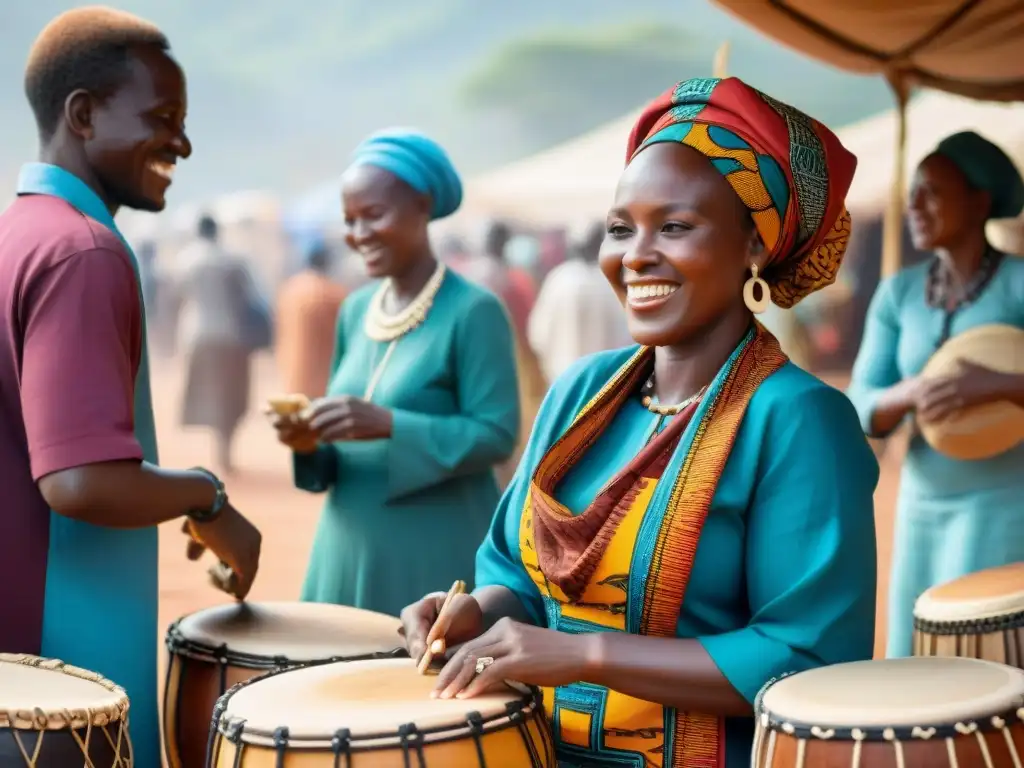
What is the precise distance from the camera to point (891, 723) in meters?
1.93

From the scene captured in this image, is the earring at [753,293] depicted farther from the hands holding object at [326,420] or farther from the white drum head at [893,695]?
the hands holding object at [326,420]

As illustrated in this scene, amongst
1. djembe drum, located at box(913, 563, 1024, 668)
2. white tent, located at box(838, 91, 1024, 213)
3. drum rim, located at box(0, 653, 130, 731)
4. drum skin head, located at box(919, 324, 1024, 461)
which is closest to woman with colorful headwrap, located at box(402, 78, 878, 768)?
drum rim, located at box(0, 653, 130, 731)

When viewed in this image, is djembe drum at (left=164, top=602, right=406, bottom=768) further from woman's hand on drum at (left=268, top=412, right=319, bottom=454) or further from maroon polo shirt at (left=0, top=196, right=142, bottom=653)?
woman's hand on drum at (left=268, top=412, right=319, bottom=454)

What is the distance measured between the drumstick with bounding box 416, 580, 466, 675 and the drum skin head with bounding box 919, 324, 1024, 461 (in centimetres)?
253

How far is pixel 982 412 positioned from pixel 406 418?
1901 millimetres

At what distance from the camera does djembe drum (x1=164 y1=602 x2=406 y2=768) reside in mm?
2799

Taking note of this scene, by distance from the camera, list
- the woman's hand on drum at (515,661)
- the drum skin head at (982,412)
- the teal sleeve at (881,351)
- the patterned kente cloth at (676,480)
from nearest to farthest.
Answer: the woman's hand on drum at (515,661) → the patterned kente cloth at (676,480) → the drum skin head at (982,412) → the teal sleeve at (881,351)

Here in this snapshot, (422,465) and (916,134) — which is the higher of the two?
(916,134)

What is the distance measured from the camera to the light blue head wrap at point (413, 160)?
13.4ft

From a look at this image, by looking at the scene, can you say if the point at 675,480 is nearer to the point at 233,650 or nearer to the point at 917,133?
the point at 233,650

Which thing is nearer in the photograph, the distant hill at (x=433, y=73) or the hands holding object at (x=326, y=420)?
the hands holding object at (x=326, y=420)

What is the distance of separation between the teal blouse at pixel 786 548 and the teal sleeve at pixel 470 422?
5.09ft

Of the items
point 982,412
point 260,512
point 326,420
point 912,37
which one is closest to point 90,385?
point 326,420

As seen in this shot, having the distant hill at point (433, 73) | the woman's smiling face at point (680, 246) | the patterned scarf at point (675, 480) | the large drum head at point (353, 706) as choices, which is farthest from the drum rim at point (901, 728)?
the distant hill at point (433, 73)
